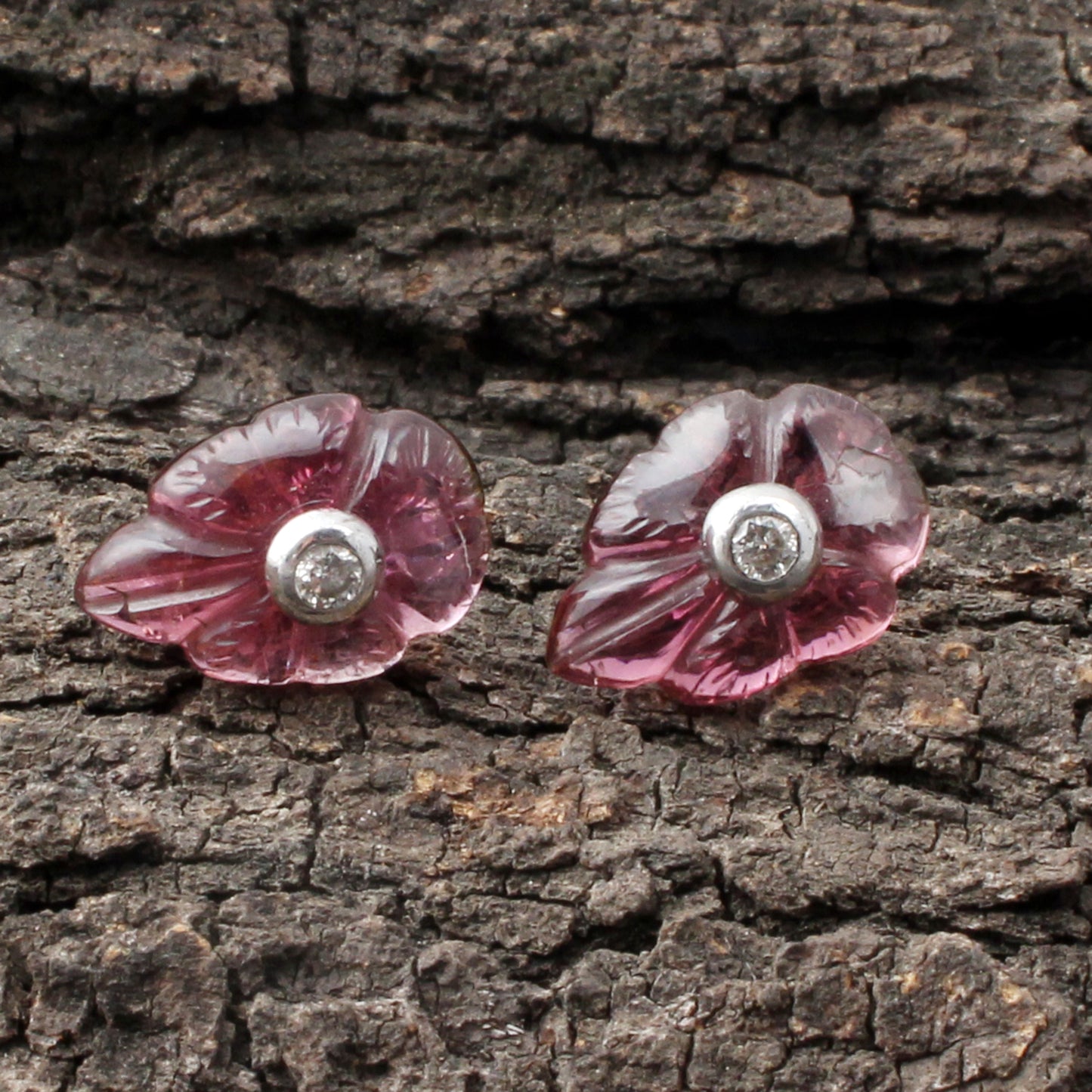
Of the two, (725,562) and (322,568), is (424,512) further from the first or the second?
(725,562)

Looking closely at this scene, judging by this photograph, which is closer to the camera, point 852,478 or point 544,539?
point 852,478

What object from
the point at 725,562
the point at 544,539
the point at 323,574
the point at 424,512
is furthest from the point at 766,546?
the point at 323,574

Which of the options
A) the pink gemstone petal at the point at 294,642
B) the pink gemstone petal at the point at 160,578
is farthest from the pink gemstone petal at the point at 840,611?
the pink gemstone petal at the point at 160,578

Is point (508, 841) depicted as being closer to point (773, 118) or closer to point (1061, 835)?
point (1061, 835)

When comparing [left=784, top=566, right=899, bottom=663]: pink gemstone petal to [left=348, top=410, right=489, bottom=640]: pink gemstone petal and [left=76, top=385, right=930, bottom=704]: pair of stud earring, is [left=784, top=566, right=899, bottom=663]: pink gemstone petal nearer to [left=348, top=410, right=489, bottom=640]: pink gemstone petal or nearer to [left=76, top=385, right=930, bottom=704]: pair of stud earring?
[left=76, top=385, right=930, bottom=704]: pair of stud earring

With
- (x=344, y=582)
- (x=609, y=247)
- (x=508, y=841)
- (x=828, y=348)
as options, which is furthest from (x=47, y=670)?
(x=828, y=348)
